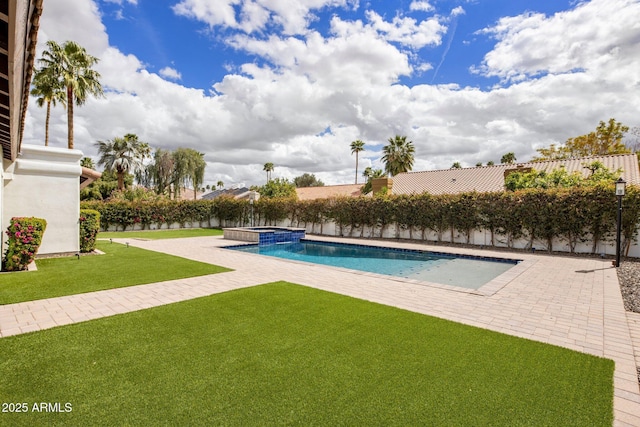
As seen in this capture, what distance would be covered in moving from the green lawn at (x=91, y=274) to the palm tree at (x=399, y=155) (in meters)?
29.2

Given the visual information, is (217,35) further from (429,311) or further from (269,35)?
(429,311)

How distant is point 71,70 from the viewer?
19.3 meters

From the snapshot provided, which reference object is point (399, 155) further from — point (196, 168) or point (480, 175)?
point (196, 168)

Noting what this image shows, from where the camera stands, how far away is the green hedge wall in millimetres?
12117

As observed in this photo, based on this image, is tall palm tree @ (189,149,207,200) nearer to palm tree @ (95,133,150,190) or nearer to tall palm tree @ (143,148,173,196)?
tall palm tree @ (143,148,173,196)

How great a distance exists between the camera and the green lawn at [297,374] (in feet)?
8.12

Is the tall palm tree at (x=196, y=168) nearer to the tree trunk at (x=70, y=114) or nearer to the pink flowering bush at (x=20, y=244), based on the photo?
the tree trunk at (x=70, y=114)

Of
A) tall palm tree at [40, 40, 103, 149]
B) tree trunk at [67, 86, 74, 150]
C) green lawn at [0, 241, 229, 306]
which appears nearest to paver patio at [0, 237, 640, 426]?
green lawn at [0, 241, 229, 306]

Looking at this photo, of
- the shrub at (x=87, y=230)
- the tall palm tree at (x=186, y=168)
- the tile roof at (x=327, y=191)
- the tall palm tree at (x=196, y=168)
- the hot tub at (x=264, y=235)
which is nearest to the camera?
the shrub at (x=87, y=230)

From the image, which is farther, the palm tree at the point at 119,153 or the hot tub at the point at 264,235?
the palm tree at the point at 119,153

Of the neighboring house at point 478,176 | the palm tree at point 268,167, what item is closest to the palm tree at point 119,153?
the neighboring house at point 478,176

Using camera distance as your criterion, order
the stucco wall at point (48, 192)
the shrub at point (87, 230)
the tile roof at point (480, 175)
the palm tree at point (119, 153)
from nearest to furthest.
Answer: the stucco wall at point (48, 192) < the shrub at point (87, 230) < the tile roof at point (480, 175) < the palm tree at point (119, 153)

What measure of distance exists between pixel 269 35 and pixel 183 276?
12996 millimetres

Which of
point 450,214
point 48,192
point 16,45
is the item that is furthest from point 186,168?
point 16,45
